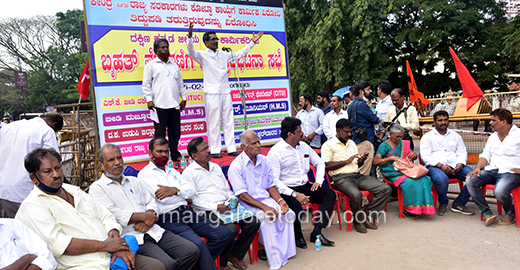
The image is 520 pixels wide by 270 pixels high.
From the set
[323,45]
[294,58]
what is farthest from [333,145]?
[294,58]

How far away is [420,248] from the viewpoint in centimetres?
393

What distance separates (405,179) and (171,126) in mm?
3616

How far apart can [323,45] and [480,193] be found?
1034 centimetres

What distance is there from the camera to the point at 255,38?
6145mm

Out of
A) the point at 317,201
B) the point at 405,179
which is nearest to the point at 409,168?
the point at 405,179

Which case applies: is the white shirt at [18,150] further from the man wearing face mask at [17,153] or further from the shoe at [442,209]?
the shoe at [442,209]

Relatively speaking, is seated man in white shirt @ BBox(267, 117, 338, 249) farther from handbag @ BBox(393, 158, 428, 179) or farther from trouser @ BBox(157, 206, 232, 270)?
handbag @ BBox(393, 158, 428, 179)

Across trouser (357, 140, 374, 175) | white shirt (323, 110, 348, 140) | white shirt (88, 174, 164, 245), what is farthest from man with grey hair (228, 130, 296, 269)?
white shirt (323, 110, 348, 140)

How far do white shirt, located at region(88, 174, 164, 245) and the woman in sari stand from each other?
3383mm

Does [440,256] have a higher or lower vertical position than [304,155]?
lower

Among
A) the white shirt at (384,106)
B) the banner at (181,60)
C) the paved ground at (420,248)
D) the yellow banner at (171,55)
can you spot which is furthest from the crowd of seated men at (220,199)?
the yellow banner at (171,55)

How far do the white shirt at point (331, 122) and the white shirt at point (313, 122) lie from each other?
0.27 m

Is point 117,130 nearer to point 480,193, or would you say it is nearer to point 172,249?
point 172,249

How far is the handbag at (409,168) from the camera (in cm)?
488
